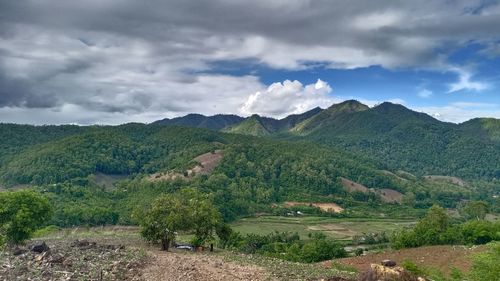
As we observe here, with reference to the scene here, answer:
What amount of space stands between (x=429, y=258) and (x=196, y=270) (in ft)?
133

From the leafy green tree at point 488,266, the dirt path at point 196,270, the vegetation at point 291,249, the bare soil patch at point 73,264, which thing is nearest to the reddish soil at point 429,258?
the vegetation at point 291,249

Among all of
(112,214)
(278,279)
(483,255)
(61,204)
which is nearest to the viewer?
(483,255)

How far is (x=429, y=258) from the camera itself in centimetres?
7306

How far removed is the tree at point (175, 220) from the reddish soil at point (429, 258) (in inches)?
832

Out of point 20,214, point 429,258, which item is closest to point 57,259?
point 20,214

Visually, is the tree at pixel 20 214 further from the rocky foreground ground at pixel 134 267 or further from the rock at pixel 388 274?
the rock at pixel 388 274

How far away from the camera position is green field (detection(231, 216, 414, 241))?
15350cm

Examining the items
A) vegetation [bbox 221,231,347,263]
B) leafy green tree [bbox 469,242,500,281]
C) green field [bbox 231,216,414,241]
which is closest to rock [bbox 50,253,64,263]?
vegetation [bbox 221,231,347,263]

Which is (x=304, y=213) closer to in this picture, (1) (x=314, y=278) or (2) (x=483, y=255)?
(1) (x=314, y=278)

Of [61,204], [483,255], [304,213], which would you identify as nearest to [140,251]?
[483,255]

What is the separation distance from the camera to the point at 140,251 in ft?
217

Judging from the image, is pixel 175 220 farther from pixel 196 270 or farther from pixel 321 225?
pixel 321 225

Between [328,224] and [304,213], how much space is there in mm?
22370

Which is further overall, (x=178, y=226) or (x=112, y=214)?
(x=112, y=214)
